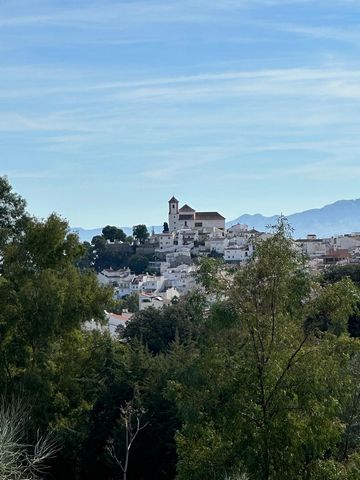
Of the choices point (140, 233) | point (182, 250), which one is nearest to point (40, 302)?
point (182, 250)

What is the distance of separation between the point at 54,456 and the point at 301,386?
273 inches

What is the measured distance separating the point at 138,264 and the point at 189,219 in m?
19.4

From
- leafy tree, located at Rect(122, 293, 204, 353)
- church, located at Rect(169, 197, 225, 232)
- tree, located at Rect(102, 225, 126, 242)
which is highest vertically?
church, located at Rect(169, 197, 225, 232)

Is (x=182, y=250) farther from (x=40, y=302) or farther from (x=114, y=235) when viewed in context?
(x=40, y=302)

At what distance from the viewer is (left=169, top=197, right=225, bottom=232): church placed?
11669cm

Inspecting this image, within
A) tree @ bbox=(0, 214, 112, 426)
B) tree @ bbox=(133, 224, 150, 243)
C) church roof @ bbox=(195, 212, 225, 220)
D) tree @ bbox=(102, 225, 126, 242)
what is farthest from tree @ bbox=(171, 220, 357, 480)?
church roof @ bbox=(195, 212, 225, 220)

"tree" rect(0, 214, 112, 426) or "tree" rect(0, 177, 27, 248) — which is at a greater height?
"tree" rect(0, 177, 27, 248)

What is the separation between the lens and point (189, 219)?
384ft

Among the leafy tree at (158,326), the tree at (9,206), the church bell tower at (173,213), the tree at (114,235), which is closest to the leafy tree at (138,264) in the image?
the tree at (114,235)

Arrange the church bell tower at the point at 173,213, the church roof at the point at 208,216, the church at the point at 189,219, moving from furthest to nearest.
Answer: the church roof at the point at 208,216, the church bell tower at the point at 173,213, the church at the point at 189,219

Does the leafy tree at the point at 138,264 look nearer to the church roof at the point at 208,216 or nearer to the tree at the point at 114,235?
the tree at the point at 114,235

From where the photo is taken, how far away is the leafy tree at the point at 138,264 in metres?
98.8

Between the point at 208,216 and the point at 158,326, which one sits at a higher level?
the point at 208,216

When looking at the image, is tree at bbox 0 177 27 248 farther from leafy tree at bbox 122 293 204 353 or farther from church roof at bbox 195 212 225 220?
church roof at bbox 195 212 225 220
